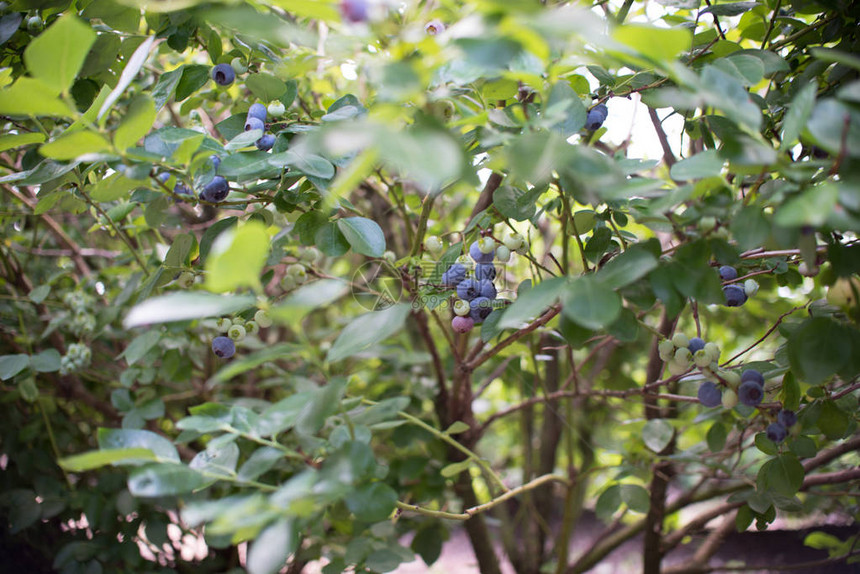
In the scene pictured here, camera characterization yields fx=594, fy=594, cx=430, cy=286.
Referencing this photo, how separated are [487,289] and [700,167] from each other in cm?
26

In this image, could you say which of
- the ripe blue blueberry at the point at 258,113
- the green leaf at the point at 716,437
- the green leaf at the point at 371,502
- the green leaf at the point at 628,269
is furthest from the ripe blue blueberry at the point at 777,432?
the ripe blue blueberry at the point at 258,113

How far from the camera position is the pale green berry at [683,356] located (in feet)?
2.03

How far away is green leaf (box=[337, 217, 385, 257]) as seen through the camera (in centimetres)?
56

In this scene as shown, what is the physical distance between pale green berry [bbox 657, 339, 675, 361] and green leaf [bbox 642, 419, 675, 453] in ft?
1.00

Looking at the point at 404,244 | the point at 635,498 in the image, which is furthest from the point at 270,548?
the point at 404,244

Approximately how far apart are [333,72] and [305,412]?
2.97 ft

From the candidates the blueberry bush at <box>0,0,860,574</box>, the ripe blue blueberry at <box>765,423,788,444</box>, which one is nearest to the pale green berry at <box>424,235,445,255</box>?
the blueberry bush at <box>0,0,860,574</box>

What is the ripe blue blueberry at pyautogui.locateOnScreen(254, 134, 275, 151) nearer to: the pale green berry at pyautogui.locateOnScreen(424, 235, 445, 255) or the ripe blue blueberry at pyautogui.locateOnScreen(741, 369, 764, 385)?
the pale green berry at pyautogui.locateOnScreen(424, 235, 445, 255)

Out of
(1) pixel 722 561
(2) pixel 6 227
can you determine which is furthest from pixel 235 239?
(1) pixel 722 561

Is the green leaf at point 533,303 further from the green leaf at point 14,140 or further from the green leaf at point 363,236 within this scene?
the green leaf at point 14,140

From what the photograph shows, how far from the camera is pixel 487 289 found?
2.03 ft

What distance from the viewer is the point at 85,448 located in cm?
126

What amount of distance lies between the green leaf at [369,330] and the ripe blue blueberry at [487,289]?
227mm

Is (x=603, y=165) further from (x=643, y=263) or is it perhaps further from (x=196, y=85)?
(x=196, y=85)
